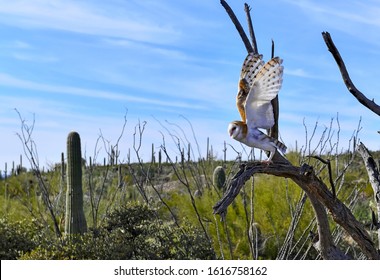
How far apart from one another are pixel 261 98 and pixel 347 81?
58 cm

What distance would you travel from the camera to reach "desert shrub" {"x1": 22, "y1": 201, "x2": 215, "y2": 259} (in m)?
6.32

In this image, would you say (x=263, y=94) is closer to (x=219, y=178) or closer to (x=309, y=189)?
(x=309, y=189)

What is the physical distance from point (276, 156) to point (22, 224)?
5077 millimetres

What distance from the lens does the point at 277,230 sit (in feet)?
27.8

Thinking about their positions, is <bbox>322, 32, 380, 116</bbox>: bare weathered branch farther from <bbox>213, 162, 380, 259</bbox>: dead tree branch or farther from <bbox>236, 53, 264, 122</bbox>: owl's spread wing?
<bbox>213, 162, 380, 259</bbox>: dead tree branch

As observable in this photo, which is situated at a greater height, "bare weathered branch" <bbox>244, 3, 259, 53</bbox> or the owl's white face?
"bare weathered branch" <bbox>244, 3, 259, 53</bbox>

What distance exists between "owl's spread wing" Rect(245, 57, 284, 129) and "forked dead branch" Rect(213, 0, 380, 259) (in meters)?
0.18

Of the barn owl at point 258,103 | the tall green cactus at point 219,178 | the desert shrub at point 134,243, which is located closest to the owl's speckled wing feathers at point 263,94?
the barn owl at point 258,103

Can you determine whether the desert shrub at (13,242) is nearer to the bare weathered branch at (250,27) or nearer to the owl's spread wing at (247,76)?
the bare weathered branch at (250,27)

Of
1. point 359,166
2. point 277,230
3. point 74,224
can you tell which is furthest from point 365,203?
point 359,166

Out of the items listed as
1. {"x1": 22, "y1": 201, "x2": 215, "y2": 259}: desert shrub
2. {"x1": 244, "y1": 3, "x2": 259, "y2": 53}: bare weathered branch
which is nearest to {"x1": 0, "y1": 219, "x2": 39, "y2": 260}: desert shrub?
{"x1": 22, "y1": 201, "x2": 215, "y2": 259}: desert shrub

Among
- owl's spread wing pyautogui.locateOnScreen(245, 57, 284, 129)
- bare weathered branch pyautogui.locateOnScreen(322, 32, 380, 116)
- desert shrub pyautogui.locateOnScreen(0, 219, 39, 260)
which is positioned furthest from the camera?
desert shrub pyautogui.locateOnScreen(0, 219, 39, 260)

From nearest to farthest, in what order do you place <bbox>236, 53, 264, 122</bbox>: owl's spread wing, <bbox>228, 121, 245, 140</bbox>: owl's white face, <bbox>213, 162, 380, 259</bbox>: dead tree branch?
<bbox>213, 162, 380, 259</bbox>: dead tree branch → <bbox>228, 121, 245, 140</bbox>: owl's white face → <bbox>236, 53, 264, 122</bbox>: owl's spread wing

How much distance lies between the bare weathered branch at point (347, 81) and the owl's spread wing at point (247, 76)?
368mm
